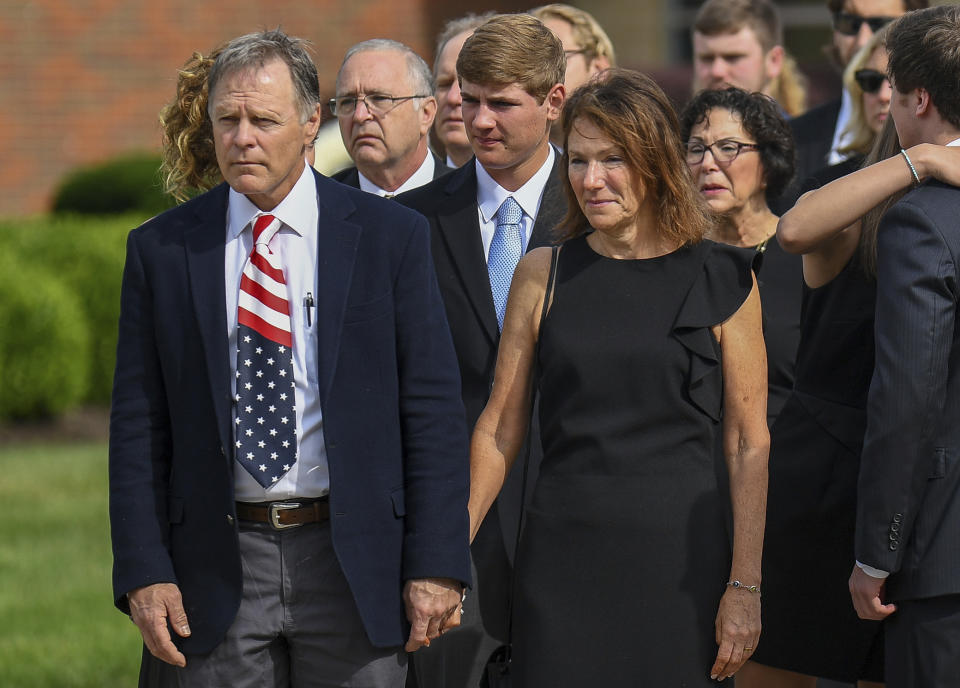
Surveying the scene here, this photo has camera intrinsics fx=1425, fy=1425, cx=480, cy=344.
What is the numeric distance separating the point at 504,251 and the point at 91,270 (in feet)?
30.0

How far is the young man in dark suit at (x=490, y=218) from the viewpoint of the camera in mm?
4289

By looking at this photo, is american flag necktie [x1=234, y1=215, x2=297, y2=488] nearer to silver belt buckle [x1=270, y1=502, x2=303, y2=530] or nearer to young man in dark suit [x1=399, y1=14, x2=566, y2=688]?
silver belt buckle [x1=270, y1=502, x2=303, y2=530]

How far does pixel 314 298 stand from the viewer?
3.53 meters

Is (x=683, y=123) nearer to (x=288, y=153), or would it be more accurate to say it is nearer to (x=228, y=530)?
(x=288, y=153)

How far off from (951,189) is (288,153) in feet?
5.39

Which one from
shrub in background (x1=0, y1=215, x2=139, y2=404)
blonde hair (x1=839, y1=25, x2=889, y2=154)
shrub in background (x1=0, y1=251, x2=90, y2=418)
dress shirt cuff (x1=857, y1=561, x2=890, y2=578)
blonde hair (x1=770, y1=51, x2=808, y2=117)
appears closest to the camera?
dress shirt cuff (x1=857, y1=561, x2=890, y2=578)

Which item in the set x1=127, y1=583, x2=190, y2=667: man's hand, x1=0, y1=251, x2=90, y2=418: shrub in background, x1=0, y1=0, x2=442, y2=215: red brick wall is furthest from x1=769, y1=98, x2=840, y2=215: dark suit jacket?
x1=0, y1=0, x2=442, y2=215: red brick wall

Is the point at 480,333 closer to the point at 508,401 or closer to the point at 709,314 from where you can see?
the point at 508,401

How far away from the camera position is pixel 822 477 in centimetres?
416

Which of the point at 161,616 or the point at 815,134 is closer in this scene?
the point at 161,616

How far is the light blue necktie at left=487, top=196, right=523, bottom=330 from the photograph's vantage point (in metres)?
4.41

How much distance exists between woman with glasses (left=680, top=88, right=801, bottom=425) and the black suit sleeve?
126 cm

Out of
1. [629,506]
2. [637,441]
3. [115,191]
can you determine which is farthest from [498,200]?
[115,191]

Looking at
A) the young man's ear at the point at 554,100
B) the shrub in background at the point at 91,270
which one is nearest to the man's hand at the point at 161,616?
the young man's ear at the point at 554,100
